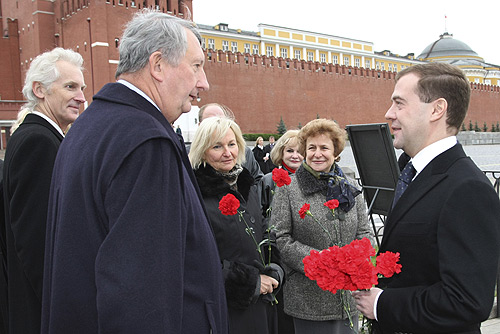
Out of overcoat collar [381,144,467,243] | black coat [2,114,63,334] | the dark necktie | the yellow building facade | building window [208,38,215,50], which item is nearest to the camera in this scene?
overcoat collar [381,144,467,243]

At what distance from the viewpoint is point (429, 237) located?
4.44 ft

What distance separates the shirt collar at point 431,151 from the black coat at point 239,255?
0.88 m

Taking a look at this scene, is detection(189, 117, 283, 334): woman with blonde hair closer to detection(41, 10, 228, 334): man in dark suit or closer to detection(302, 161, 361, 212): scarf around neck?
detection(302, 161, 361, 212): scarf around neck

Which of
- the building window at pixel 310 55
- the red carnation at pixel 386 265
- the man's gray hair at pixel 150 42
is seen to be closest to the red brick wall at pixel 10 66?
the building window at pixel 310 55

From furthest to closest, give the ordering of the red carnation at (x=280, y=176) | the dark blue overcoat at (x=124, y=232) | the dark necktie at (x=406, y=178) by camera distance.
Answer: the red carnation at (x=280, y=176)
the dark necktie at (x=406, y=178)
the dark blue overcoat at (x=124, y=232)

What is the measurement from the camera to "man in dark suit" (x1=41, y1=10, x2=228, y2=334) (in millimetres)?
1021

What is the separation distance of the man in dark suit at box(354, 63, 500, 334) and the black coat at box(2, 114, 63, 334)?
119 centimetres

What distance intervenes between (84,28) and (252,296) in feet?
81.1

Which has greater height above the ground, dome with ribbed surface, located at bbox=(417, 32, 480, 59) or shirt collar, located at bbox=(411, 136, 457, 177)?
dome with ribbed surface, located at bbox=(417, 32, 480, 59)

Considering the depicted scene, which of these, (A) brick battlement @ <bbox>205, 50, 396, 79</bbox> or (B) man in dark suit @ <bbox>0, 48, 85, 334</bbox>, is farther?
(A) brick battlement @ <bbox>205, 50, 396, 79</bbox>

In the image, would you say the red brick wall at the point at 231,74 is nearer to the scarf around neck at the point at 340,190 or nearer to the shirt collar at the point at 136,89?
the scarf around neck at the point at 340,190

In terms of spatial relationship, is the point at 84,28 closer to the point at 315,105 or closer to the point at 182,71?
the point at 315,105

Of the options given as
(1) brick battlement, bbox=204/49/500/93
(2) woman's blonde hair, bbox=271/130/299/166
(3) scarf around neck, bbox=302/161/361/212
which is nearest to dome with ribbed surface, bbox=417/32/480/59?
(1) brick battlement, bbox=204/49/500/93

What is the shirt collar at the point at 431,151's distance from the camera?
4.82 ft
